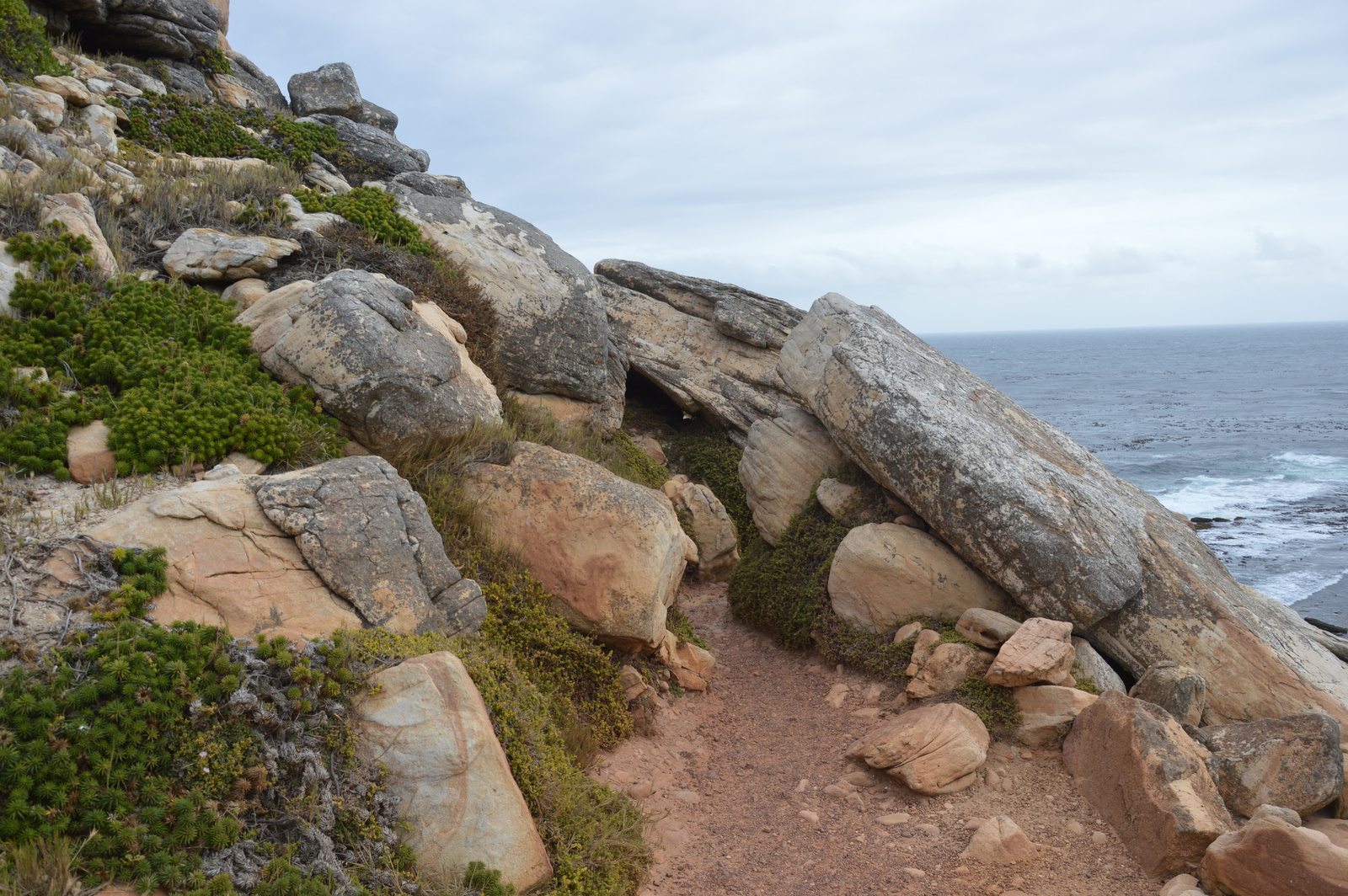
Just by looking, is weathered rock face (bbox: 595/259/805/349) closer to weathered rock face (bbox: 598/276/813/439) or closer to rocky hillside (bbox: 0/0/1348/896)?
weathered rock face (bbox: 598/276/813/439)

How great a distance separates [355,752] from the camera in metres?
5.21

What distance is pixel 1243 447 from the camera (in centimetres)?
4209

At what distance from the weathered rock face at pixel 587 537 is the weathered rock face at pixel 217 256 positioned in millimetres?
4474

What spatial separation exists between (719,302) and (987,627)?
10.2 meters

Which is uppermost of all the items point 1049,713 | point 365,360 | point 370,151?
point 370,151

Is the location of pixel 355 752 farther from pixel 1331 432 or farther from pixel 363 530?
pixel 1331 432

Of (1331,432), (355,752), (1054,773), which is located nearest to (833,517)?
(1054,773)

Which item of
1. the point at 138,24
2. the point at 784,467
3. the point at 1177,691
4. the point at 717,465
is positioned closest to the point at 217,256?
the point at 784,467

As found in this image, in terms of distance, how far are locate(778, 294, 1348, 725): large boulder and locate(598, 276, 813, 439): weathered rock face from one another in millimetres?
4639

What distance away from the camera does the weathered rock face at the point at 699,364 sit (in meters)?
16.3

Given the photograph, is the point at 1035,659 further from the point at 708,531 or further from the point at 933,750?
the point at 708,531

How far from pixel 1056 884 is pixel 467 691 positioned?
17.0 feet

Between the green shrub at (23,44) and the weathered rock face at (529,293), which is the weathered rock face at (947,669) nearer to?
the weathered rock face at (529,293)

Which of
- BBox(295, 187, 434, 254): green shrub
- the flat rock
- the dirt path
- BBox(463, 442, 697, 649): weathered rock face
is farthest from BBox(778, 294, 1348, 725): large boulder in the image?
BBox(295, 187, 434, 254): green shrub
